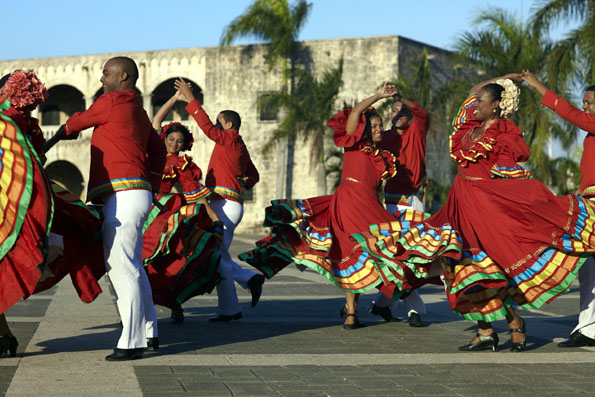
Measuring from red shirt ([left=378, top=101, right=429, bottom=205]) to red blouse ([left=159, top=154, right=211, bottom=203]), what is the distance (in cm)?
185

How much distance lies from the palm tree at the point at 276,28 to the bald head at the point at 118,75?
26.1m

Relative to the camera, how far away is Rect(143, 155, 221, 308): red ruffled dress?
7.77 meters

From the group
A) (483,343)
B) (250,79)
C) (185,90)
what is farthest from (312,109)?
(483,343)

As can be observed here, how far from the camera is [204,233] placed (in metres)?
8.16

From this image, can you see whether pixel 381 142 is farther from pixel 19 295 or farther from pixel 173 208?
pixel 19 295

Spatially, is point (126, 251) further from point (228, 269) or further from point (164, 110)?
point (164, 110)

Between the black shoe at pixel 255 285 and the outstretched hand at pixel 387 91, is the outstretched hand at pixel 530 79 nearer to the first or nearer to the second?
the outstretched hand at pixel 387 91

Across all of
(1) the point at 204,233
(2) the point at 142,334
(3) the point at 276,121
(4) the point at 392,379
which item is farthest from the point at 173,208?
(3) the point at 276,121

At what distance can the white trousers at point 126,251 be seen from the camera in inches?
245

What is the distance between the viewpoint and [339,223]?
8.52 metres

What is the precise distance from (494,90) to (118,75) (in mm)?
2836

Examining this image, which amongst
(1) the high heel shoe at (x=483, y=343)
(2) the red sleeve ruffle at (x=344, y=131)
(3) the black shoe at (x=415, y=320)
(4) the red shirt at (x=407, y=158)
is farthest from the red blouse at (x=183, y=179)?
(1) the high heel shoe at (x=483, y=343)

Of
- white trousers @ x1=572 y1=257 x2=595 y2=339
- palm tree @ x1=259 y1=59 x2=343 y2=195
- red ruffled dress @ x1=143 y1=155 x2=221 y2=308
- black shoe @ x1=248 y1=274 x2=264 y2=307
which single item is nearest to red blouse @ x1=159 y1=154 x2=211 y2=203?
red ruffled dress @ x1=143 y1=155 x2=221 y2=308

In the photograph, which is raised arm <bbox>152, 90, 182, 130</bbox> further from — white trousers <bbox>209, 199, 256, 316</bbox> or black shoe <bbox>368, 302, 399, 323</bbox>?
black shoe <bbox>368, 302, 399, 323</bbox>
